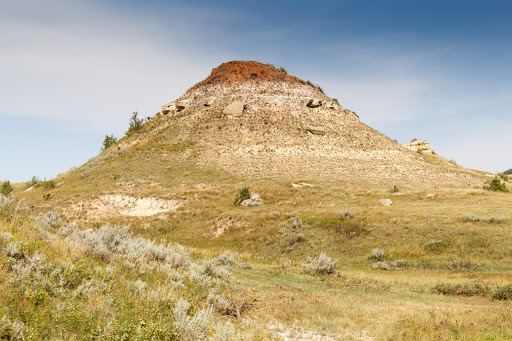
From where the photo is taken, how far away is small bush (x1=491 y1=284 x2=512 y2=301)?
10719 millimetres

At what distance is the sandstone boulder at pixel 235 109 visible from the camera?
225 ft

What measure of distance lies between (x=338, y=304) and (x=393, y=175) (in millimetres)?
47591

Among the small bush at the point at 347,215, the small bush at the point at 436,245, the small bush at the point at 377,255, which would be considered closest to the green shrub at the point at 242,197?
the small bush at the point at 347,215

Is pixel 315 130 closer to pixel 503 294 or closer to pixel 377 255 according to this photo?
pixel 377 255

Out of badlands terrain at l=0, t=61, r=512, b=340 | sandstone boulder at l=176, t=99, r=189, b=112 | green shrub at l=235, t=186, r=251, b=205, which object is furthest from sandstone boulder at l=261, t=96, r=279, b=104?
green shrub at l=235, t=186, r=251, b=205

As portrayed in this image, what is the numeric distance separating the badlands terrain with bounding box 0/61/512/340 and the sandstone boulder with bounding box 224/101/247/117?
13.2ft

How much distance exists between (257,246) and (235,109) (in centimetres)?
5046

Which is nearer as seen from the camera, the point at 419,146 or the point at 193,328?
the point at 193,328

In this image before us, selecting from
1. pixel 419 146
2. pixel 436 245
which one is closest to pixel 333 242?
pixel 436 245

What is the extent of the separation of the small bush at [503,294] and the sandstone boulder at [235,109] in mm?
61088

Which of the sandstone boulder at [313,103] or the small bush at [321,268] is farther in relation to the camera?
the sandstone boulder at [313,103]

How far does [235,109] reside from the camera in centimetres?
6894

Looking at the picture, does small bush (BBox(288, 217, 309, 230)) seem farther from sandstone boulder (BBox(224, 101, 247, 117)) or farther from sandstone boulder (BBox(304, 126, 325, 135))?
sandstone boulder (BBox(224, 101, 247, 117))

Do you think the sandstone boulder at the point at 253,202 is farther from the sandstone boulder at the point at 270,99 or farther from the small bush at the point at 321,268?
the sandstone boulder at the point at 270,99
